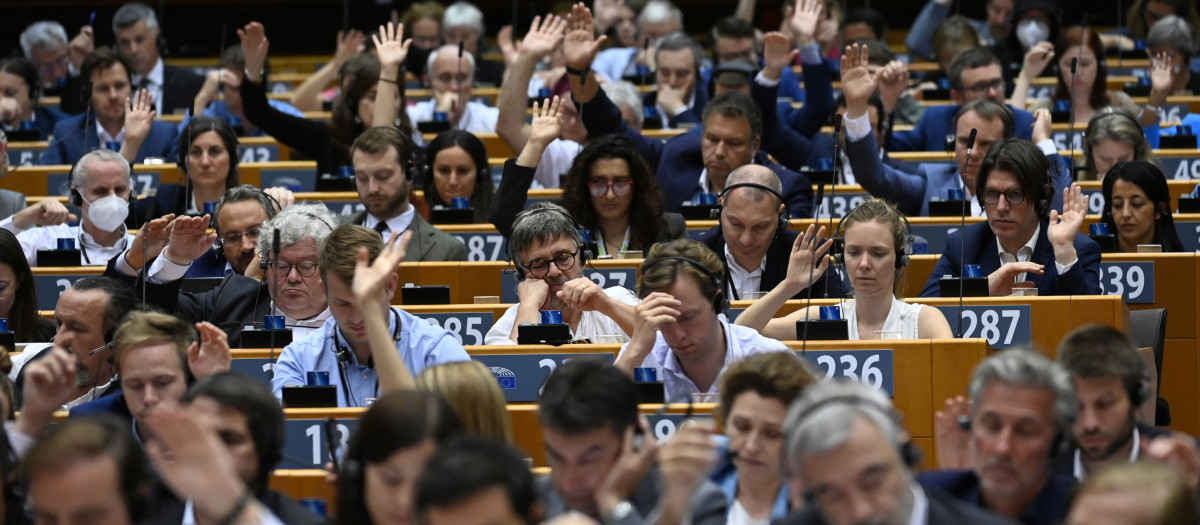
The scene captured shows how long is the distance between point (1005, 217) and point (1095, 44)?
137 inches

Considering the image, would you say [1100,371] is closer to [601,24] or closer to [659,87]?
[659,87]

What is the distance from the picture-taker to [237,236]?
620 cm

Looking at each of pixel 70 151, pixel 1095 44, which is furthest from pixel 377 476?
pixel 1095 44

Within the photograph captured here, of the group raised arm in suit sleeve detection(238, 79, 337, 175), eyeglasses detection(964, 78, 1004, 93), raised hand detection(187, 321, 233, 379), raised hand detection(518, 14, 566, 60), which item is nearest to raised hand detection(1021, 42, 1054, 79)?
eyeglasses detection(964, 78, 1004, 93)

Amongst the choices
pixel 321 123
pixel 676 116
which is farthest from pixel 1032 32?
pixel 321 123

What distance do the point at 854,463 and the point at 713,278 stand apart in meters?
1.76

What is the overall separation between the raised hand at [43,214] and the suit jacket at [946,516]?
15.1ft

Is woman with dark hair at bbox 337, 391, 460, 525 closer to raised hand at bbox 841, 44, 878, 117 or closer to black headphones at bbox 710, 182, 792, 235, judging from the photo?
black headphones at bbox 710, 182, 792, 235

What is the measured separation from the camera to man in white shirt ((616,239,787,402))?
14.7 ft

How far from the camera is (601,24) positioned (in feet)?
36.8

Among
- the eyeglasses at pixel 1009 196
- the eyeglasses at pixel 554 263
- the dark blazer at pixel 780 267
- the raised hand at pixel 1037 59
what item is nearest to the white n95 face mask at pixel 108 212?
the eyeglasses at pixel 554 263

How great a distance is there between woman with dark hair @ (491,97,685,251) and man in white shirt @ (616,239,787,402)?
168 centimetres

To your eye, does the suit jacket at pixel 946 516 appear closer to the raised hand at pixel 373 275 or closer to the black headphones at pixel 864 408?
the black headphones at pixel 864 408

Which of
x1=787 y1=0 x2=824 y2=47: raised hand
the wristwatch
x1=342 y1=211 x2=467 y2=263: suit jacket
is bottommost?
the wristwatch
